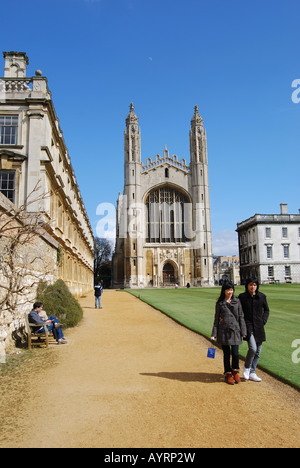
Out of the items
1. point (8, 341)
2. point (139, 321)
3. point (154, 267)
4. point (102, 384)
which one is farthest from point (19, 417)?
point (154, 267)

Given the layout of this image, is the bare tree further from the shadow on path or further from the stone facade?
the shadow on path

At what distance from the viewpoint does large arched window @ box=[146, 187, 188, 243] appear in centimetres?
5753

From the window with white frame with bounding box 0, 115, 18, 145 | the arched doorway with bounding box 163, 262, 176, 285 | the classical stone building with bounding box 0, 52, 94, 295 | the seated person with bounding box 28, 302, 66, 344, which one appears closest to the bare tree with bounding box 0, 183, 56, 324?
the seated person with bounding box 28, 302, 66, 344

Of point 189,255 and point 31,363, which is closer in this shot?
point 31,363

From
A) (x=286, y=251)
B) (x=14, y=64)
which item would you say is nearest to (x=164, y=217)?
(x=286, y=251)

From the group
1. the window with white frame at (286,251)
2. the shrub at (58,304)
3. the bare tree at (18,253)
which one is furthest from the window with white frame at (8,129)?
the window with white frame at (286,251)

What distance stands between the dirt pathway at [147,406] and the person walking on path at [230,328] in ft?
0.94

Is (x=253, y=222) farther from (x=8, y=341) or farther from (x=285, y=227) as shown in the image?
(x=8, y=341)

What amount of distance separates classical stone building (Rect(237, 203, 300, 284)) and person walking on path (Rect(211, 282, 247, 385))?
5452 cm

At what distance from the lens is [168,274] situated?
2244 inches

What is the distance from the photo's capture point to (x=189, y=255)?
185ft

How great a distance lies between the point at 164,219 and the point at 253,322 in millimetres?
52214

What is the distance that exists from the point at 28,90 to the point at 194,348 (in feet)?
44.7
